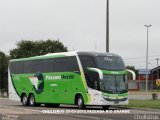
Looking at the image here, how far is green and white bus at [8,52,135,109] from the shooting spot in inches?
1305

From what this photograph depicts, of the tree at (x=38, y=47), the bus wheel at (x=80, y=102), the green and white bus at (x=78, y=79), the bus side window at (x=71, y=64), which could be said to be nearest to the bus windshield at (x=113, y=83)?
the green and white bus at (x=78, y=79)

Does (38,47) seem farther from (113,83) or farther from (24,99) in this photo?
(113,83)

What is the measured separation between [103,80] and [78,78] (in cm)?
206

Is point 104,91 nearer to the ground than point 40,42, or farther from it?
nearer to the ground

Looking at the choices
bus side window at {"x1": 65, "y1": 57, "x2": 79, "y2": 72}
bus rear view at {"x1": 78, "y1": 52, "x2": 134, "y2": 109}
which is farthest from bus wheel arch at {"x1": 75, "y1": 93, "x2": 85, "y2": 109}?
bus side window at {"x1": 65, "y1": 57, "x2": 79, "y2": 72}

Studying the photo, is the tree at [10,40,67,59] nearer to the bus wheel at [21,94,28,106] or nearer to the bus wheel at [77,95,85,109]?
the bus wheel at [21,94,28,106]

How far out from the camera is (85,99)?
33844 mm

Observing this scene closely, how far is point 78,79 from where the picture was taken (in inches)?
1353

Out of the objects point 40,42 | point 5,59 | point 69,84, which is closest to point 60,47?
point 40,42

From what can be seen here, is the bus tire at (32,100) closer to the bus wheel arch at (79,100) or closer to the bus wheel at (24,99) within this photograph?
the bus wheel at (24,99)

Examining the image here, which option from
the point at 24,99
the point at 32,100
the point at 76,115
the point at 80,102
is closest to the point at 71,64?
the point at 80,102

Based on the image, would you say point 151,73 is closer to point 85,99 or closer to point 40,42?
point 40,42

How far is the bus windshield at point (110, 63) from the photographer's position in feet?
109

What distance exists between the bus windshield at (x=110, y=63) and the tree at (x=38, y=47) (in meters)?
59.4
